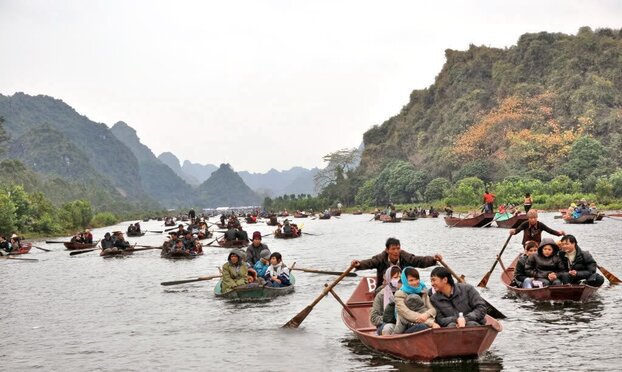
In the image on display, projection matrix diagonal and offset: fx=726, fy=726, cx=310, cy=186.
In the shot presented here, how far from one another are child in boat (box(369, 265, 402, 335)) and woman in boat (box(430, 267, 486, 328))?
1097 mm

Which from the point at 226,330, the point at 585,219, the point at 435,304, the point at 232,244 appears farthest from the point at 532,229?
the point at 585,219

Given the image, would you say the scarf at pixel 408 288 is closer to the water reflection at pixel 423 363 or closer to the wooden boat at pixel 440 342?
the wooden boat at pixel 440 342

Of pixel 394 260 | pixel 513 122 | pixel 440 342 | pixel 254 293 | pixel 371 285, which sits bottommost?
pixel 254 293

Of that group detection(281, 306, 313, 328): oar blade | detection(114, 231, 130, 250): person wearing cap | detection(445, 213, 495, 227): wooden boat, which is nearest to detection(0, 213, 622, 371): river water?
detection(281, 306, 313, 328): oar blade

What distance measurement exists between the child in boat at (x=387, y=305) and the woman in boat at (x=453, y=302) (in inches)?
43.2

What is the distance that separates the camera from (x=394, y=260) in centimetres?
1466

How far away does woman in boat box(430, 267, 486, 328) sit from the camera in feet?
38.8

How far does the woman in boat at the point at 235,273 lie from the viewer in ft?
69.9

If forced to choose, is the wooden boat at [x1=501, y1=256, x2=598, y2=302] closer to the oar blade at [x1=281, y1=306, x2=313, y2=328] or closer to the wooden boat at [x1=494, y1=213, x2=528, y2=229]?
the oar blade at [x1=281, y1=306, x2=313, y2=328]

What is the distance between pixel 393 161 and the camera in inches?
6245

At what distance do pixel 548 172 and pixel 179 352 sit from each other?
10107 cm

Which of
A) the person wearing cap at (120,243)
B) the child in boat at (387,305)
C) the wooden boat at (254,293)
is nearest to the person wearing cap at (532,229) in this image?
the wooden boat at (254,293)

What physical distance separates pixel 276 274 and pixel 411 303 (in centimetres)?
1033

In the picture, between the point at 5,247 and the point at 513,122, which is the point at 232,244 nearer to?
the point at 5,247
